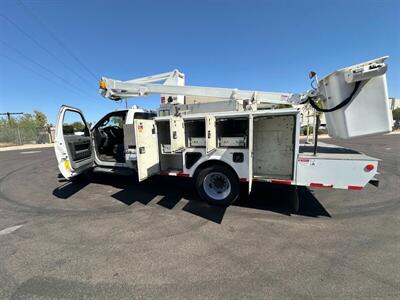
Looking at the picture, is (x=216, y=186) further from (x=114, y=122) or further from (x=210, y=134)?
(x=114, y=122)

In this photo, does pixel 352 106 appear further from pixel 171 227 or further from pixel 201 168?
pixel 171 227

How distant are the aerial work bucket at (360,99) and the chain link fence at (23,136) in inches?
1373

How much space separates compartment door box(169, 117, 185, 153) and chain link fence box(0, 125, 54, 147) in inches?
1265

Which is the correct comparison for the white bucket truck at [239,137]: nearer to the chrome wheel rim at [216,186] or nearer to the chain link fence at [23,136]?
the chrome wheel rim at [216,186]

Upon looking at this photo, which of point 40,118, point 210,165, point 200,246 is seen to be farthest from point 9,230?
point 40,118

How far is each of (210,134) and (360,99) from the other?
2.55 metres

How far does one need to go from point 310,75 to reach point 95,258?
4.60 metres

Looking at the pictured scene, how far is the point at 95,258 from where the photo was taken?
98.6 inches

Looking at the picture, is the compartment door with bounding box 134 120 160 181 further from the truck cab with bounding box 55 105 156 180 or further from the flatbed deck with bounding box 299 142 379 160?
the flatbed deck with bounding box 299 142 379 160

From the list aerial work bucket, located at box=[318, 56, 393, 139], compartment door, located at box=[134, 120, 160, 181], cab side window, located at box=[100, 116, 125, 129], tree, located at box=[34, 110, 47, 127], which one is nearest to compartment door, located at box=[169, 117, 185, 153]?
compartment door, located at box=[134, 120, 160, 181]

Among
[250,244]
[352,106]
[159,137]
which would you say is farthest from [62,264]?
[352,106]

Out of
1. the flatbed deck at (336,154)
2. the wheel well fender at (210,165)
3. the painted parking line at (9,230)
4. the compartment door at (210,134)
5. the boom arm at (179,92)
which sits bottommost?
the painted parking line at (9,230)

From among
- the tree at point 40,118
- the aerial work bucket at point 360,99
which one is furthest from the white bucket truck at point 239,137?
the tree at point 40,118

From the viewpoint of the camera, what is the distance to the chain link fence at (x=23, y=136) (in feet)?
85.5
